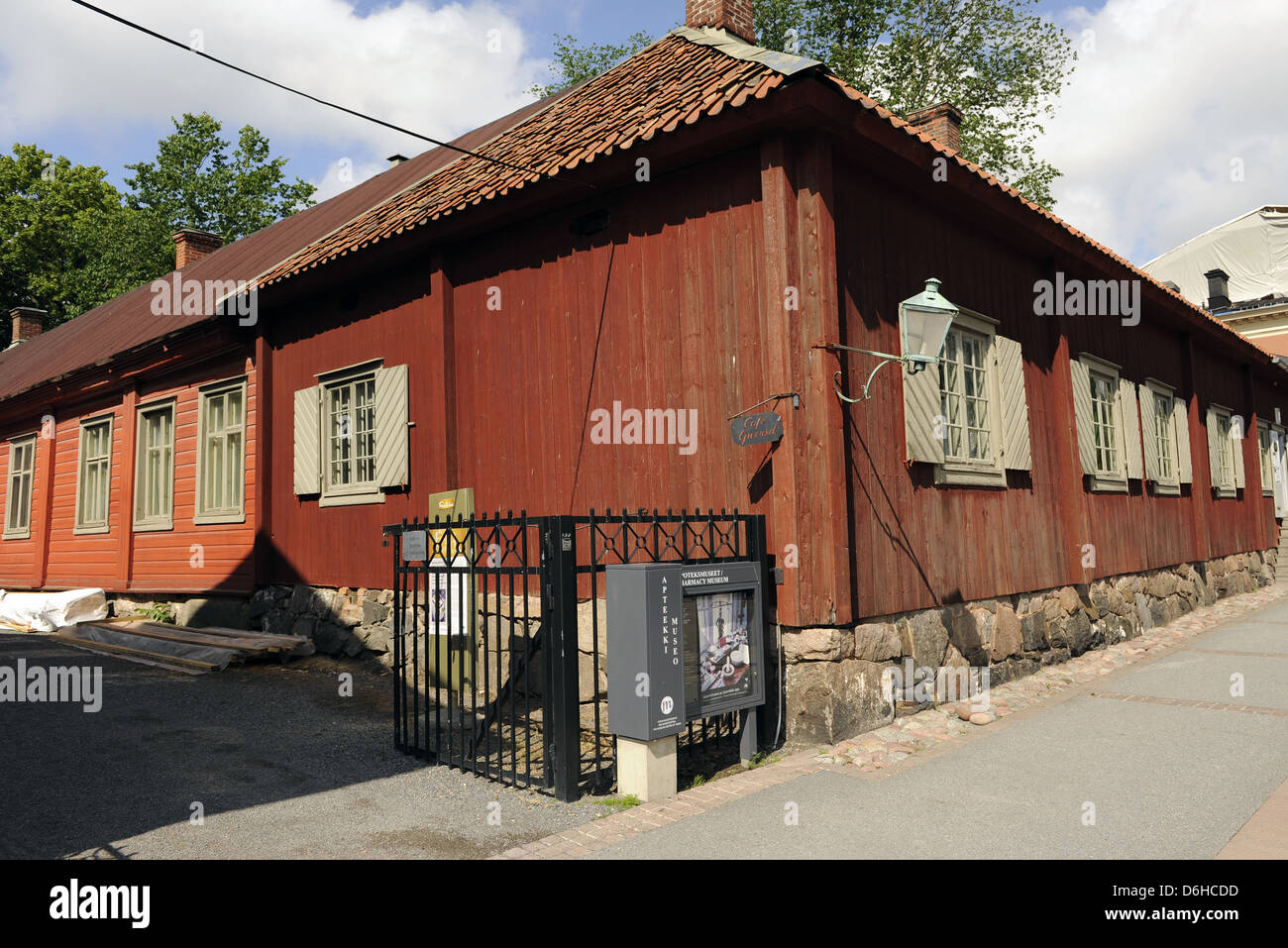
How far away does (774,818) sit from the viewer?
4.70 metres

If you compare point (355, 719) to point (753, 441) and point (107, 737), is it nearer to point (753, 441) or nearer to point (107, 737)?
point (107, 737)

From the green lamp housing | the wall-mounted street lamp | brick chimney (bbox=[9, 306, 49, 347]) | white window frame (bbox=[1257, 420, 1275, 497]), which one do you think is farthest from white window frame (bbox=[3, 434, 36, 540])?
white window frame (bbox=[1257, 420, 1275, 497])

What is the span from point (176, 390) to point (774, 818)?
12.0 m

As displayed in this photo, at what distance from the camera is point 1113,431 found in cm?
1184

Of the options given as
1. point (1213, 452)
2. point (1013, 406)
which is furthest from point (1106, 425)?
point (1213, 452)

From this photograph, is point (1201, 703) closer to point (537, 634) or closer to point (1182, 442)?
point (537, 634)

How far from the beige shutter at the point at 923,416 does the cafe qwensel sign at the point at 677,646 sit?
7.97ft

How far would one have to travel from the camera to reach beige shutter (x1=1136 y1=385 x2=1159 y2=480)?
1270cm

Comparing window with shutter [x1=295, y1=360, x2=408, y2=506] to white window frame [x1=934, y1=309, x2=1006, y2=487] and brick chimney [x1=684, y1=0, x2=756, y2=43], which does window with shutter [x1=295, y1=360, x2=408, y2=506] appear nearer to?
brick chimney [x1=684, y1=0, x2=756, y2=43]

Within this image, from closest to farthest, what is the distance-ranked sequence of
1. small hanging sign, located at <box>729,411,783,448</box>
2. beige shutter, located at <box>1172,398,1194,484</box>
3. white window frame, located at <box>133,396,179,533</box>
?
1. small hanging sign, located at <box>729,411,783,448</box>
2. white window frame, located at <box>133,396,179,533</box>
3. beige shutter, located at <box>1172,398,1194,484</box>

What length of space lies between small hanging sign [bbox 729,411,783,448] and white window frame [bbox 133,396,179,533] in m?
10.1

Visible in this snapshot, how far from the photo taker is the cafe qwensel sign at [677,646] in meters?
5.18

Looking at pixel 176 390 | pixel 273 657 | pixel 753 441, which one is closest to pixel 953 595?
pixel 753 441

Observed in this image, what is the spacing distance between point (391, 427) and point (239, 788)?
4852 mm
